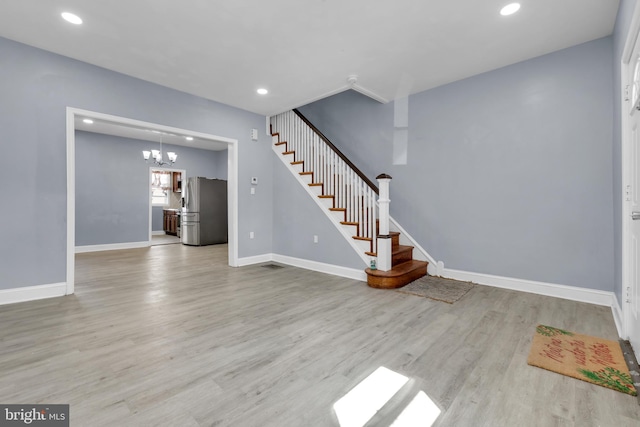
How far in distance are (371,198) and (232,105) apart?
2.93 meters

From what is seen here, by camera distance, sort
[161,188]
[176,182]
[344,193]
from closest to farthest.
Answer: [344,193]
[176,182]
[161,188]

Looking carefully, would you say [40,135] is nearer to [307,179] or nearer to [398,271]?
[307,179]

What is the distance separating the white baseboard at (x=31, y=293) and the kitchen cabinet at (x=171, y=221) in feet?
21.9

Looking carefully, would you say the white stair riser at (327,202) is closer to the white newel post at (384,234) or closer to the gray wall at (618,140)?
the white newel post at (384,234)

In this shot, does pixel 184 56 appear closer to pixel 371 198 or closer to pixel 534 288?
pixel 371 198

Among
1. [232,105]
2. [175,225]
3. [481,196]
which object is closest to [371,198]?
[481,196]

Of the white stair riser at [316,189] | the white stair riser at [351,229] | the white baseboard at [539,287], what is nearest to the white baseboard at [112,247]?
the white stair riser at [316,189]

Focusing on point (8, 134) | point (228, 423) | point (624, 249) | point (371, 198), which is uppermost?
point (8, 134)

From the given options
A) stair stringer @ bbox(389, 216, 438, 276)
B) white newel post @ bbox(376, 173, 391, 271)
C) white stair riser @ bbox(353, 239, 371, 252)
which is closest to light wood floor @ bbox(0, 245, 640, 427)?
white newel post @ bbox(376, 173, 391, 271)

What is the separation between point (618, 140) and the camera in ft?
8.84

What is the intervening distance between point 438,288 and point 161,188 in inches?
427

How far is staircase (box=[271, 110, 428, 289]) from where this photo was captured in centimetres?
405

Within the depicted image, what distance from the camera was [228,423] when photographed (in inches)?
55.5

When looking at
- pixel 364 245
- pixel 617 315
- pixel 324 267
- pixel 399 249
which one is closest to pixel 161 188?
pixel 324 267
